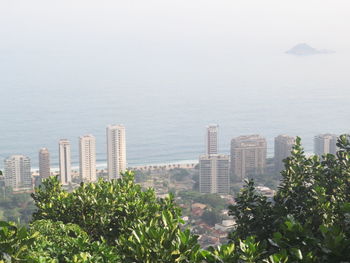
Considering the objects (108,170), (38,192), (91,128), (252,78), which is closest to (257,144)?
(108,170)

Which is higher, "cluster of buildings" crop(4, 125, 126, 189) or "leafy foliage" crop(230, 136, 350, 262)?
"leafy foliage" crop(230, 136, 350, 262)

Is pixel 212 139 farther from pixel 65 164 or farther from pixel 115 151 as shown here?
pixel 65 164

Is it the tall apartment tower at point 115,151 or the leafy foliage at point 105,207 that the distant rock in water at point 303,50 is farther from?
the leafy foliage at point 105,207

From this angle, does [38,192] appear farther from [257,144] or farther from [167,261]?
[257,144]

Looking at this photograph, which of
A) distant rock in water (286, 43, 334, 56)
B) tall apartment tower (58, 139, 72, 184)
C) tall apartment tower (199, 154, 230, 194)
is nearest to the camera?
tall apartment tower (199, 154, 230, 194)

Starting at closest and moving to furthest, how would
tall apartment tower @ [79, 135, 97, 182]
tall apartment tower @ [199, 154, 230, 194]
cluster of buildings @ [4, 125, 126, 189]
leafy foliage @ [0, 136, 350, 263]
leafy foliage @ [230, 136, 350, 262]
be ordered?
leafy foliage @ [0, 136, 350, 263] < leafy foliage @ [230, 136, 350, 262] < tall apartment tower @ [199, 154, 230, 194] < cluster of buildings @ [4, 125, 126, 189] < tall apartment tower @ [79, 135, 97, 182]

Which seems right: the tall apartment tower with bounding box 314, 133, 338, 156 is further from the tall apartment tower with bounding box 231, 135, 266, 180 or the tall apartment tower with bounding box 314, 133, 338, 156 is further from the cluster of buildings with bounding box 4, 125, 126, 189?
the cluster of buildings with bounding box 4, 125, 126, 189

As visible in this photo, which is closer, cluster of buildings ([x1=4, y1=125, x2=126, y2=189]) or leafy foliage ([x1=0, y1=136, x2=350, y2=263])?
leafy foliage ([x1=0, y1=136, x2=350, y2=263])

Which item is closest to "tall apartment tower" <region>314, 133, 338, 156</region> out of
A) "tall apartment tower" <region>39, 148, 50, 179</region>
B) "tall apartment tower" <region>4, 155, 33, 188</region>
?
"tall apartment tower" <region>39, 148, 50, 179</region>
